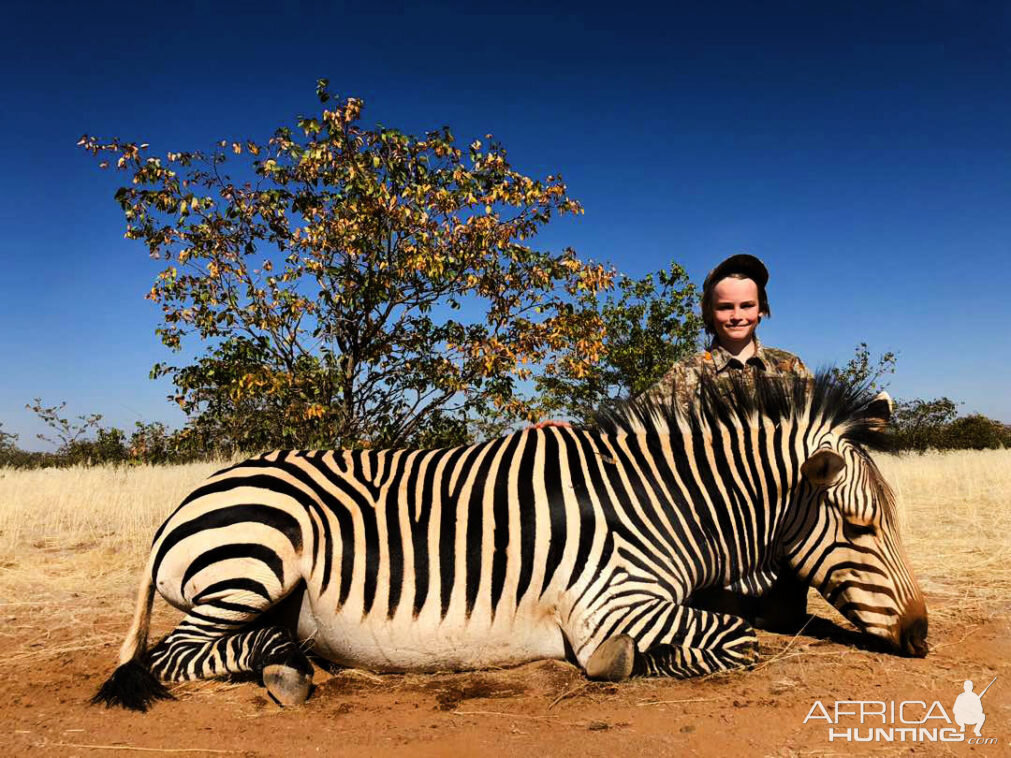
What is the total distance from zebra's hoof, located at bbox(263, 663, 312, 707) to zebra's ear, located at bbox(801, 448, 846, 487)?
2.47 meters

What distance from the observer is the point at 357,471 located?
3.39 metres

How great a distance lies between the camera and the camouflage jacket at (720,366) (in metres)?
4.68

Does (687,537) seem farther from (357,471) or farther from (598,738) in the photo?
(357,471)

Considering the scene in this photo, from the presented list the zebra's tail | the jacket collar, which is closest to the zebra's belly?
the zebra's tail

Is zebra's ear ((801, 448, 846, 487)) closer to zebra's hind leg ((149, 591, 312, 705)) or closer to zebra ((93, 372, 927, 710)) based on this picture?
zebra ((93, 372, 927, 710))

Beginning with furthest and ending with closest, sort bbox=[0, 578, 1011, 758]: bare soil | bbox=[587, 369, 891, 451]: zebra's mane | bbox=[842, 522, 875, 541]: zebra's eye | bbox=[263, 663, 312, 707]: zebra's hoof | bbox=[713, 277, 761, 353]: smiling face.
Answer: bbox=[713, 277, 761, 353]: smiling face → bbox=[587, 369, 891, 451]: zebra's mane → bbox=[842, 522, 875, 541]: zebra's eye → bbox=[263, 663, 312, 707]: zebra's hoof → bbox=[0, 578, 1011, 758]: bare soil

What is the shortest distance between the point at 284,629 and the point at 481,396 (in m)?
5.02

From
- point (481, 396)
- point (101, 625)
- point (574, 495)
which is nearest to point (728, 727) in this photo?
point (574, 495)

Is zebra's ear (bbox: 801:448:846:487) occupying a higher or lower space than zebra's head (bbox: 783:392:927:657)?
higher

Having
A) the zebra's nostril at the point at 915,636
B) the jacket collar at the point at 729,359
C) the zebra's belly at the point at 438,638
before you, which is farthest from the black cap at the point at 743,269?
the zebra's belly at the point at 438,638

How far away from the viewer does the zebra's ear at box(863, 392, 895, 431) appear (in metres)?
3.34

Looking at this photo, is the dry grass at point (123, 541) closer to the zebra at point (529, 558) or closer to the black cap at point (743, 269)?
the zebra at point (529, 558)

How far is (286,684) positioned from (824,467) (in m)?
2.58

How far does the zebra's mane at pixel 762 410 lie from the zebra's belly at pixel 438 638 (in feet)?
3.73
